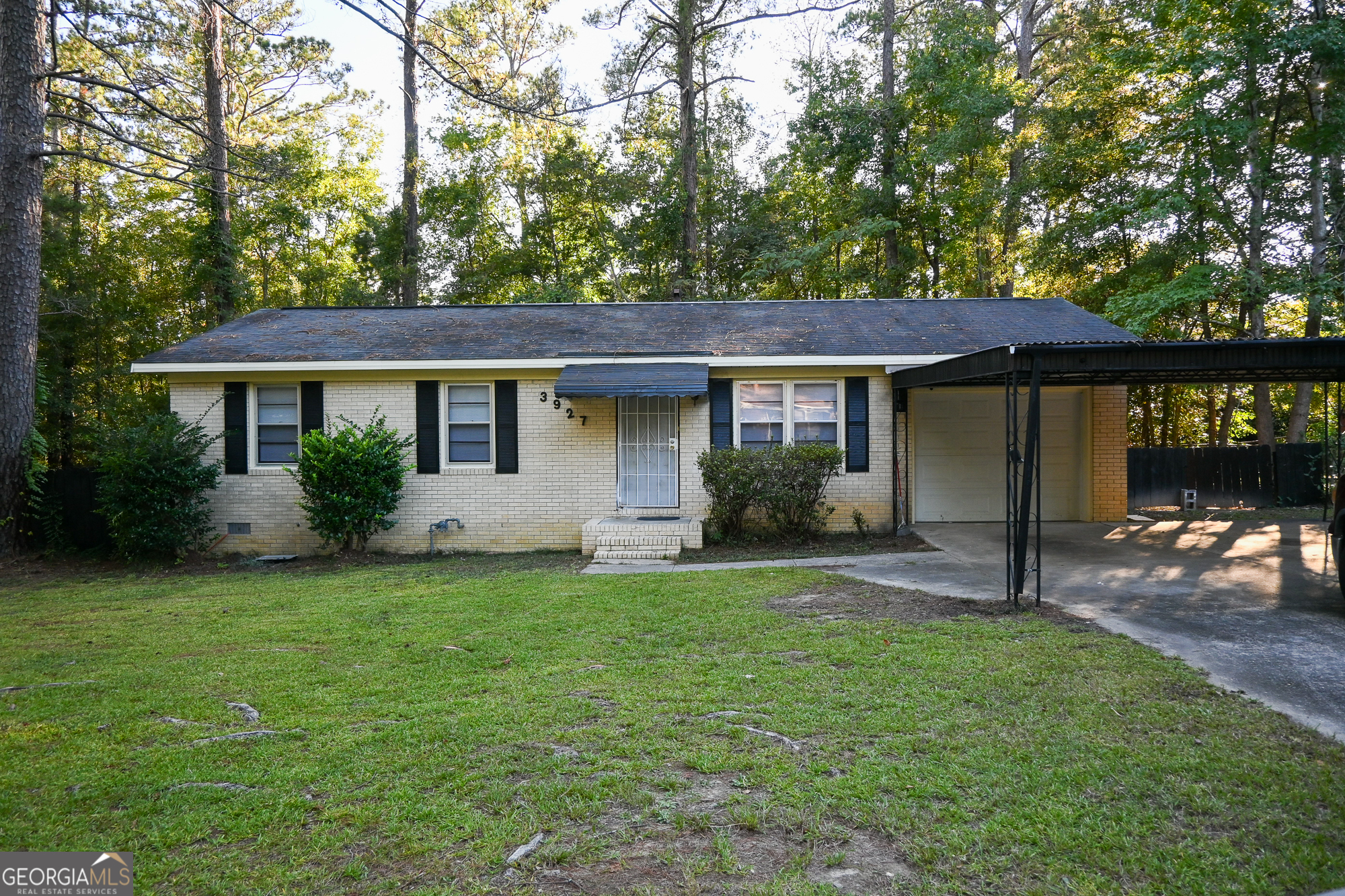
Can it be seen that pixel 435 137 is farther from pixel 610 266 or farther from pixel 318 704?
pixel 318 704

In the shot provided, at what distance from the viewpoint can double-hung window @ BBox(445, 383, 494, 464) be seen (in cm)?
1160

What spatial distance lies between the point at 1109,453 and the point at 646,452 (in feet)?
23.9

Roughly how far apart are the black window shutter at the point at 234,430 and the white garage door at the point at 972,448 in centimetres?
1042

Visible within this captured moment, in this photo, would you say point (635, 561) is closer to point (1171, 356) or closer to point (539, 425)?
point (539, 425)

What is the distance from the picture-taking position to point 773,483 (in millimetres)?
10562

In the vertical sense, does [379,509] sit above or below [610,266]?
below

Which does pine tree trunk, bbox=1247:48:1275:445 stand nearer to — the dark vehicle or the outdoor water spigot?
the dark vehicle

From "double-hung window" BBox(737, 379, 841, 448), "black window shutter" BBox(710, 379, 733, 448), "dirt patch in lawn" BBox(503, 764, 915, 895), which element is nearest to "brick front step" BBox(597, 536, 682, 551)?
"black window shutter" BBox(710, 379, 733, 448)

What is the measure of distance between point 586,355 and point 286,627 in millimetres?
6034

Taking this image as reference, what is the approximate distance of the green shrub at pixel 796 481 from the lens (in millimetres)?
10523

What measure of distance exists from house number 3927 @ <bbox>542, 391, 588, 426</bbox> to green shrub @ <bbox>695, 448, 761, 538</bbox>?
187cm

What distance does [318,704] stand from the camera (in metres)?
4.51

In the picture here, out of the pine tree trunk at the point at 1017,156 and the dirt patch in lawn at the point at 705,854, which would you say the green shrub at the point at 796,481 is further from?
the pine tree trunk at the point at 1017,156

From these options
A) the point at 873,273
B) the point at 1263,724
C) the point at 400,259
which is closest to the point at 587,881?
the point at 1263,724
